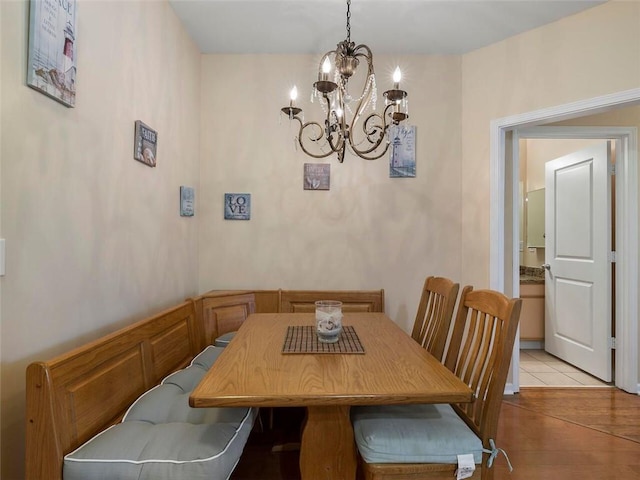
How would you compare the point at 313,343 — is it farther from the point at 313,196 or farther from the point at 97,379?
the point at 313,196

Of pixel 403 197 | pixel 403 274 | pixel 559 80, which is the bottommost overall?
pixel 403 274

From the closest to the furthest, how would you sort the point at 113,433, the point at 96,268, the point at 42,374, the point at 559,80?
1. the point at 42,374
2. the point at 113,433
3. the point at 96,268
4. the point at 559,80

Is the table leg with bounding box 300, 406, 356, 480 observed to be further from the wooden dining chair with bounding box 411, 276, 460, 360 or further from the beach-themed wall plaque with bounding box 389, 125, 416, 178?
the beach-themed wall plaque with bounding box 389, 125, 416, 178

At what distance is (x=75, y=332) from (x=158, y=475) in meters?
Answer: 0.69

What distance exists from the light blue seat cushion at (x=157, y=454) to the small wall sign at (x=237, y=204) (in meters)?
1.83

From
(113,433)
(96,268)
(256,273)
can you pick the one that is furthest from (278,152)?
(113,433)

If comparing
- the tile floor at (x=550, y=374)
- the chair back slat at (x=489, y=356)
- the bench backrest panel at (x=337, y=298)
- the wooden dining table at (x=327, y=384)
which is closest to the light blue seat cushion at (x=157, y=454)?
the wooden dining table at (x=327, y=384)

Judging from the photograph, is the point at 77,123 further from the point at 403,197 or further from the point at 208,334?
the point at 403,197

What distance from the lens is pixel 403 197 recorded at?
9.22 ft

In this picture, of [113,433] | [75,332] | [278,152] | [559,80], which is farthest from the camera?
[278,152]

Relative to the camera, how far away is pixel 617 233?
9.23 ft

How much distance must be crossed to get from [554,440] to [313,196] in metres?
2.28

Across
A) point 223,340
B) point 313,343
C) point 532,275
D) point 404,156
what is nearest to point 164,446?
point 313,343

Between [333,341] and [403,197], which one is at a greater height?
[403,197]
